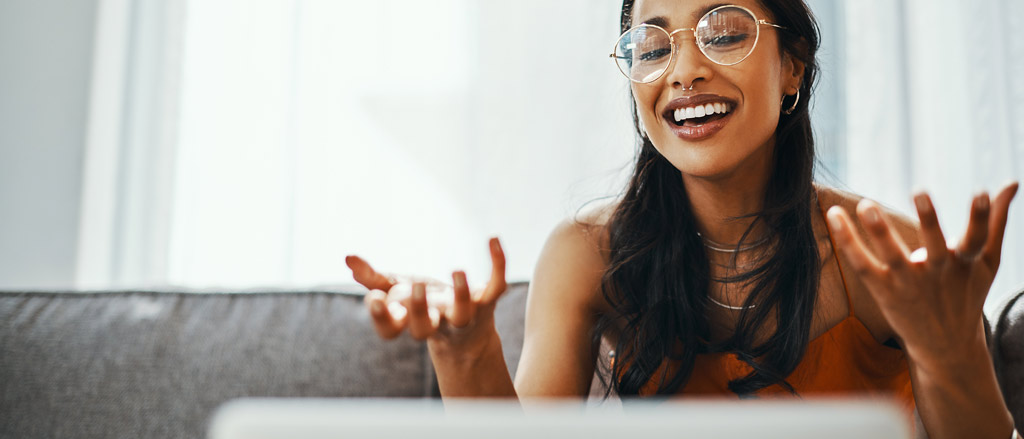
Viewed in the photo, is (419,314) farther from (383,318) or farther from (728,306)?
(728,306)

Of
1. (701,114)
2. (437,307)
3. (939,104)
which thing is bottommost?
(437,307)

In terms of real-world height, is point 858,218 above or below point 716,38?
below

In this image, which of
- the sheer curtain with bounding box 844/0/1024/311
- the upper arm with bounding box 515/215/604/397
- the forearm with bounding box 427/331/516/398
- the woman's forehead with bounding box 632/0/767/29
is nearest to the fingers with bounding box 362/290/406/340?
the forearm with bounding box 427/331/516/398

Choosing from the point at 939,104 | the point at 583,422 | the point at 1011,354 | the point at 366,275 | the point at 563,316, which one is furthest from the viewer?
the point at 939,104

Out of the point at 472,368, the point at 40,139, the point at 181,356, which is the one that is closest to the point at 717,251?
the point at 472,368

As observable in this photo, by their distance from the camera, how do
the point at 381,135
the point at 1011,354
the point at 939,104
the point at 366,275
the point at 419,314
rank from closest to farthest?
1. the point at 419,314
2. the point at 366,275
3. the point at 1011,354
4. the point at 939,104
5. the point at 381,135

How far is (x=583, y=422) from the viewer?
0.31m

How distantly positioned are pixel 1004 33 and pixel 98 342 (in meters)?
2.26

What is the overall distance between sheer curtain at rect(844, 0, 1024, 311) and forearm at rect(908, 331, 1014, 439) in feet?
4.22

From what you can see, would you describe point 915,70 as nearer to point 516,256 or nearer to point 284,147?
point 516,256

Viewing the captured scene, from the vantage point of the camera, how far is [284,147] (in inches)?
91.3

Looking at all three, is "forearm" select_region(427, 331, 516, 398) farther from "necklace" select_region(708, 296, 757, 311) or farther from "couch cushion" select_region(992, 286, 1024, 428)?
"couch cushion" select_region(992, 286, 1024, 428)

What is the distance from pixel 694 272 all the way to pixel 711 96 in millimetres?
306

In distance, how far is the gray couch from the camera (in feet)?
4.12
